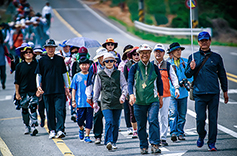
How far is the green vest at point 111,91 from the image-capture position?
28.0 ft

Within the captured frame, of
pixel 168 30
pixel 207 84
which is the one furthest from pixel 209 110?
pixel 168 30

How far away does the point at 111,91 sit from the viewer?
28.1 ft

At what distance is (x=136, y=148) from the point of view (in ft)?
28.2

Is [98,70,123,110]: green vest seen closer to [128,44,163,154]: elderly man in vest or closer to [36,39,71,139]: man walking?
[128,44,163,154]: elderly man in vest

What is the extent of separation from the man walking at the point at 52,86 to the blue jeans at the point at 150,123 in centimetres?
231

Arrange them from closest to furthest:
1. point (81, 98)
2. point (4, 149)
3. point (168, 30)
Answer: point (4, 149) < point (81, 98) < point (168, 30)

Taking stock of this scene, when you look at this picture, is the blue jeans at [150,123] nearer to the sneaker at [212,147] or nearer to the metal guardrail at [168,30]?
the sneaker at [212,147]

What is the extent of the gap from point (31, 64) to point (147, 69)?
3.34m

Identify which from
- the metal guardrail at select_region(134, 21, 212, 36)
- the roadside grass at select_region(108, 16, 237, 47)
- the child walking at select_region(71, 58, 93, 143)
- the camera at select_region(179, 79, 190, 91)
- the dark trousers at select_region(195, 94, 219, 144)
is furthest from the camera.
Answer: the roadside grass at select_region(108, 16, 237, 47)

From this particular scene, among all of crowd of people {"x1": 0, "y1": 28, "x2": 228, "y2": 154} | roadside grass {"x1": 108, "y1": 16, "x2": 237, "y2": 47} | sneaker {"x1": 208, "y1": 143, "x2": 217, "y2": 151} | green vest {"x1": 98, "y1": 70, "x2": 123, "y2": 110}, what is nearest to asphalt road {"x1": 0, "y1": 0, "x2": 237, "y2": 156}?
sneaker {"x1": 208, "y1": 143, "x2": 217, "y2": 151}

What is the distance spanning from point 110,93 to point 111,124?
603mm

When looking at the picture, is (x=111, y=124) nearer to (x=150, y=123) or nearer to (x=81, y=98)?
(x=150, y=123)

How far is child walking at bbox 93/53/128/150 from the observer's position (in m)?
8.53

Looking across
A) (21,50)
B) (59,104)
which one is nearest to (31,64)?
(21,50)
